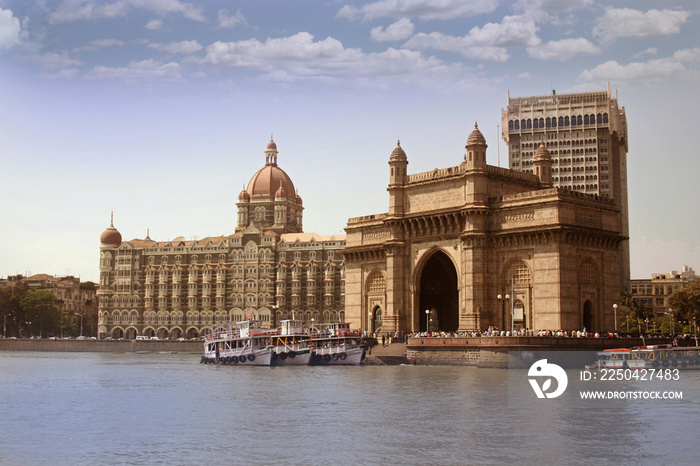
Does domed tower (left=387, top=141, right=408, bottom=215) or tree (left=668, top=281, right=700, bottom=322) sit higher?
domed tower (left=387, top=141, right=408, bottom=215)

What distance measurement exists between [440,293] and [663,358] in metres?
26.0

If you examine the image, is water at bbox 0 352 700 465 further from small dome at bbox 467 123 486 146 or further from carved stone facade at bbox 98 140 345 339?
carved stone facade at bbox 98 140 345 339

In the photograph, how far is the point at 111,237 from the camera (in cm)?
15800

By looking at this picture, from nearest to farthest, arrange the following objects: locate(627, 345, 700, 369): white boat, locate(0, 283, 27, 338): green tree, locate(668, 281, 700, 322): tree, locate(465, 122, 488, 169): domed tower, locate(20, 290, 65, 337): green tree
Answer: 1. locate(627, 345, 700, 369): white boat
2. locate(465, 122, 488, 169): domed tower
3. locate(668, 281, 700, 322): tree
4. locate(20, 290, 65, 337): green tree
5. locate(0, 283, 27, 338): green tree

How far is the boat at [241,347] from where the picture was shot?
7562 cm

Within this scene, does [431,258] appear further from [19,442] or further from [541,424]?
[19,442]

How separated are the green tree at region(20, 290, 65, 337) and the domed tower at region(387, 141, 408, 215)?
9608cm

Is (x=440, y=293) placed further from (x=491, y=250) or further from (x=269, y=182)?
(x=269, y=182)

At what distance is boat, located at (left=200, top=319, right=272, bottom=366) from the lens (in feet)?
248

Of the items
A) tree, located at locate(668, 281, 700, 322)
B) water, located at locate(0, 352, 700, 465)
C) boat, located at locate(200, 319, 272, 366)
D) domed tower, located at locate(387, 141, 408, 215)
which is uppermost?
domed tower, located at locate(387, 141, 408, 215)

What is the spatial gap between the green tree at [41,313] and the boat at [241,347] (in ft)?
261

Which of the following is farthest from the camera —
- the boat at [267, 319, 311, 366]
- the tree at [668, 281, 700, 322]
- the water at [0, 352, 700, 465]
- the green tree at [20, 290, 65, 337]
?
the green tree at [20, 290, 65, 337]

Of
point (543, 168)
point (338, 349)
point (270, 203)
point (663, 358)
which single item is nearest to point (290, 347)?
point (338, 349)

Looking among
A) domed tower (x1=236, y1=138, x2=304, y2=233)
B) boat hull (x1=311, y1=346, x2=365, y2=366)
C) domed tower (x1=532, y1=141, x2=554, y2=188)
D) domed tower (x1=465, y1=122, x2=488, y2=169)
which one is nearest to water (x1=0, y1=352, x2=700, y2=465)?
boat hull (x1=311, y1=346, x2=365, y2=366)
